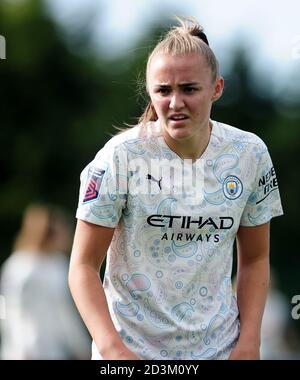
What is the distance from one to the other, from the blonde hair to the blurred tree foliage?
1617 cm

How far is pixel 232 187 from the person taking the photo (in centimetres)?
488

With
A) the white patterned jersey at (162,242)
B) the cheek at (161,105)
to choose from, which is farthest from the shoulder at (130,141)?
the cheek at (161,105)

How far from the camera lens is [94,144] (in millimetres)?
24766

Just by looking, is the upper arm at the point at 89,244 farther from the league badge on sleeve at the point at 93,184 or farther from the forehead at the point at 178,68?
the forehead at the point at 178,68

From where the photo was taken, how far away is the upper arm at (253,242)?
5023 mm

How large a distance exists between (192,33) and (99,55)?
21.4 m

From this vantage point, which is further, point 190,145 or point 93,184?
point 190,145

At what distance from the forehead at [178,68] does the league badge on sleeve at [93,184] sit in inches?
17.3

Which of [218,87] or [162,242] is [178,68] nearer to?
[218,87]

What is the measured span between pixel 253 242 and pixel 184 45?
3.07 feet

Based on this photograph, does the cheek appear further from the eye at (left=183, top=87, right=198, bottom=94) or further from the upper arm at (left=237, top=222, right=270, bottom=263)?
the upper arm at (left=237, top=222, right=270, bottom=263)

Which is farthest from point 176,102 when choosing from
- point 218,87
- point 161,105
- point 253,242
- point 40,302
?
point 40,302
